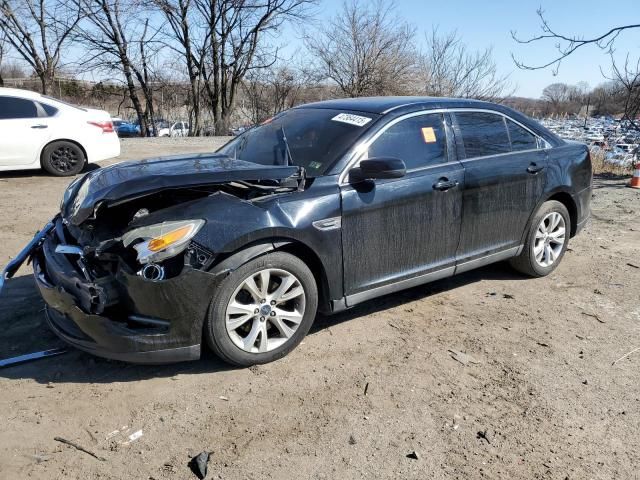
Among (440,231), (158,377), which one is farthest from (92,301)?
(440,231)

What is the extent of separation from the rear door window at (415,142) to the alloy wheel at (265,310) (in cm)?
114

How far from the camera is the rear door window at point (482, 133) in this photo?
431 cm

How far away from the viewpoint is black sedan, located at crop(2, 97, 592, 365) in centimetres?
301

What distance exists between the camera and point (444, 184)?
13.2 ft

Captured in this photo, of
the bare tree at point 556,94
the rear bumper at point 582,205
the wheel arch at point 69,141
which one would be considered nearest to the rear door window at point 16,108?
the wheel arch at point 69,141

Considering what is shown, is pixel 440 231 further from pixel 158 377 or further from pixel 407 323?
pixel 158 377

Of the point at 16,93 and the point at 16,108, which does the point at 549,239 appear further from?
the point at 16,93

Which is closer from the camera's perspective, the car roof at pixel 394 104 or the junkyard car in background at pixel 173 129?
the car roof at pixel 394 104

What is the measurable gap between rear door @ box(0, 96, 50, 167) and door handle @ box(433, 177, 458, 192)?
794 centimetres

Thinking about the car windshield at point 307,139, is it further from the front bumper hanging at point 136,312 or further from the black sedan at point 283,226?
the front bumper hanging at point 136,312

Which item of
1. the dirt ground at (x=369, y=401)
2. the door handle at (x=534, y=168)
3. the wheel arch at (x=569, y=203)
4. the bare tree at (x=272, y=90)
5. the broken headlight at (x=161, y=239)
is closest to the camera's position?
the dirt ground at (x=369, y=401)

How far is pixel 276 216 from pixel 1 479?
6.22 ft

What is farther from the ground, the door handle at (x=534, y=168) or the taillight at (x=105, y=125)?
the taillight at (x=105, y=125)

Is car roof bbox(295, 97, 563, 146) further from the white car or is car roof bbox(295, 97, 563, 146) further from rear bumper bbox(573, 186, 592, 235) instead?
the white car
